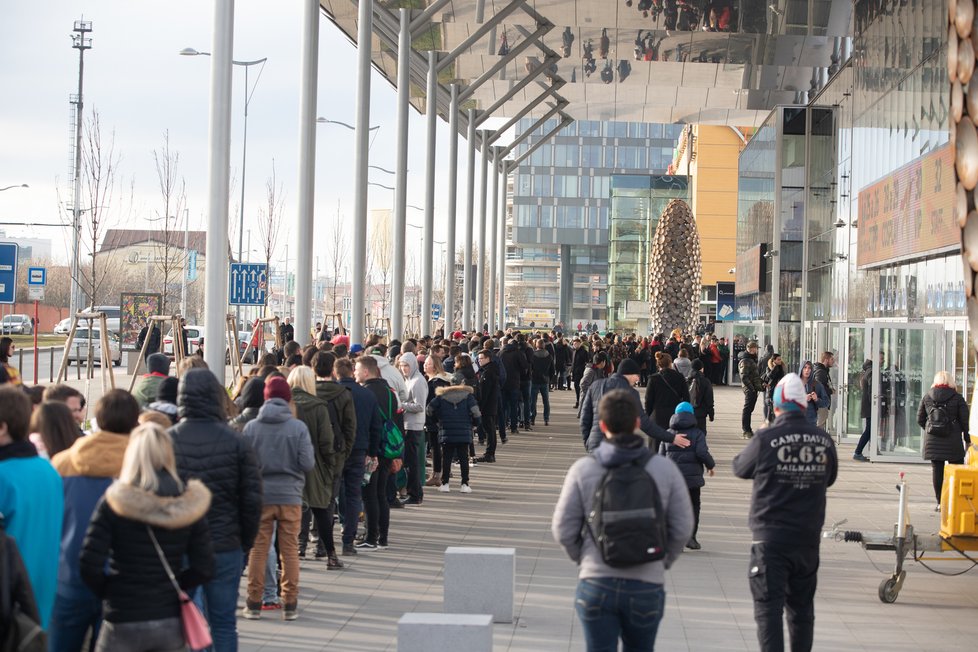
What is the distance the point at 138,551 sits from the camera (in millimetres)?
5738

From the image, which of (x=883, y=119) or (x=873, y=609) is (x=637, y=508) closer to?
(x=873, y=609)

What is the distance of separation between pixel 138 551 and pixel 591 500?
2.02 meters

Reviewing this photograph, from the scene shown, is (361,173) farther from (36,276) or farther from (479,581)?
(479,581)

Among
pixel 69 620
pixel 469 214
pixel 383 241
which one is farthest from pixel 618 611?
pixel 383 241

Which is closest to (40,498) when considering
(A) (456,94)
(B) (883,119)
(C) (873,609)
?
(C) (873,609)

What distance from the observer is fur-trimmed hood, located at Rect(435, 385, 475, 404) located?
1711 cm

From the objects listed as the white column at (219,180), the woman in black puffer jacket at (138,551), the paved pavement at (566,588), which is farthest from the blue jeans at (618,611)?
the white column at (219,180)

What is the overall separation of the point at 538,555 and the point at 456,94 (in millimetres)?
29652

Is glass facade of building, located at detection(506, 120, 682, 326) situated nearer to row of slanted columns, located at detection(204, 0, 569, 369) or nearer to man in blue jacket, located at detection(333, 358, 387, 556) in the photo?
row of slanted columns, located at detection(204, 0, 569, 369)

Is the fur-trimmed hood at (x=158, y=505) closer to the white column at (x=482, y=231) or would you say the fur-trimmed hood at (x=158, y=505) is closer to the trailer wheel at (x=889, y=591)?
the trailer wheel at (x=889, y=591)

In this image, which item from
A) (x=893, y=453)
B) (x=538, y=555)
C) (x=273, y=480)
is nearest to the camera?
(x=273, y=480)

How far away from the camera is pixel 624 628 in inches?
239

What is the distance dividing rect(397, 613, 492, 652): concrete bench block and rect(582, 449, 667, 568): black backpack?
1.70m

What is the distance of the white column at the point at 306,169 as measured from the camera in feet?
67.8
